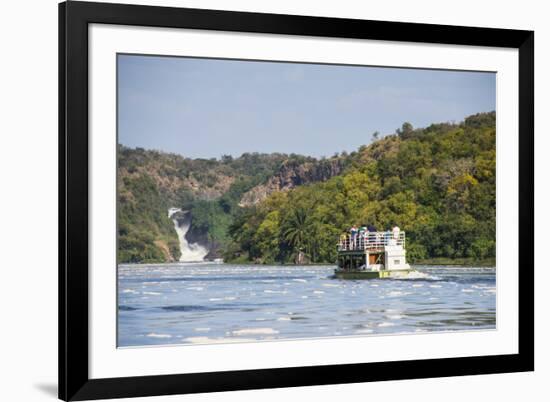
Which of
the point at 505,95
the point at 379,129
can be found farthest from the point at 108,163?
the point at 505,95

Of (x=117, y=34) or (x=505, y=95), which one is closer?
(x=117, y=34)

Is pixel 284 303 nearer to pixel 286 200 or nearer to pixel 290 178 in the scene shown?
pixel 286 200

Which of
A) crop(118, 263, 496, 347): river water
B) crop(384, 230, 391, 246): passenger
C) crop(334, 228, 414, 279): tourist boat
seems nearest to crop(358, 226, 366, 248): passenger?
crop(334, 228, 414, 279): tourist boat

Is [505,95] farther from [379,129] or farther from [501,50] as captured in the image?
[379,129]

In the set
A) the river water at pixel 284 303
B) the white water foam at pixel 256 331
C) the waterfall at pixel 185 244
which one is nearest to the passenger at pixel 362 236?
the river water at pixel 284 303

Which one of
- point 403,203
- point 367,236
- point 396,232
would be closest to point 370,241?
point 367,236

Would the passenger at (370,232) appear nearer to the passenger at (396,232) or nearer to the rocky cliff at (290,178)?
the passenger at (396,232)
